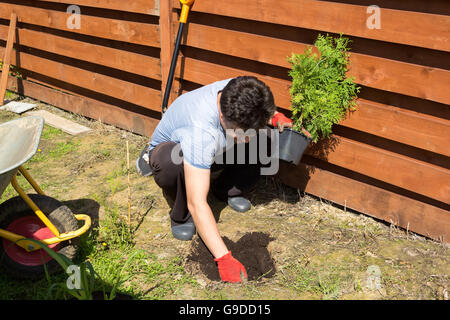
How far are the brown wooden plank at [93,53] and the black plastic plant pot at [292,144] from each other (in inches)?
68.7

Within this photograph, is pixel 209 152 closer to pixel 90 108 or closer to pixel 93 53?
pixel 93 53

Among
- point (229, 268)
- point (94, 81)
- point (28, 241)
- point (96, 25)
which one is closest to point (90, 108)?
point (94, 81)

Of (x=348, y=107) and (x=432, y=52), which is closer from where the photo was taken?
(x=432, y=52)

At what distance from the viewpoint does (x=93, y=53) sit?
15.6 feet

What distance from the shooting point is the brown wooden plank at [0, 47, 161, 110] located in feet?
14.7

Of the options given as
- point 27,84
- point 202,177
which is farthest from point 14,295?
point 27,84

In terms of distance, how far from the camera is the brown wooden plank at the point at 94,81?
4.47 meters

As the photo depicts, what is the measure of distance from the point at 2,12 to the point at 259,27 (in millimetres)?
4054

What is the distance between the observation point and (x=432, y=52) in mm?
2674

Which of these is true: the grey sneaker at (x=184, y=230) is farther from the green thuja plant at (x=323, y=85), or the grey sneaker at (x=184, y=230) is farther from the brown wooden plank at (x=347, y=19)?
the brown wooden plank at (x=347, y=19)

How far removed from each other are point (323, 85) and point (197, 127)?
0.98 metres

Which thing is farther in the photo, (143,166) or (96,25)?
(96,25)

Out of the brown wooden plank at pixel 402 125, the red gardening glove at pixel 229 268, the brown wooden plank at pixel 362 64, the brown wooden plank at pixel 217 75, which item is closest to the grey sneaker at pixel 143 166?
the brown wooden plank at pixel 217 75

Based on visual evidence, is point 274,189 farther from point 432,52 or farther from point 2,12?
point 2,12
